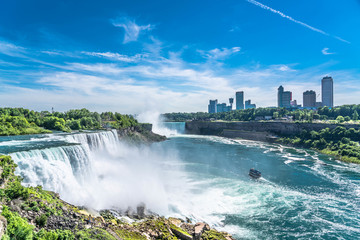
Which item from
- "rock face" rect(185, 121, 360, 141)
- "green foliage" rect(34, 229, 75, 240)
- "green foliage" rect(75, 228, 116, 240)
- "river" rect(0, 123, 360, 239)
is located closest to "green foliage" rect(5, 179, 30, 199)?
"green foliage" rect(34, 229, 75, 240)

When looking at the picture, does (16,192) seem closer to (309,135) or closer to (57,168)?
(57,168)

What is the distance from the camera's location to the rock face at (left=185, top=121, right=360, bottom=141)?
80769 mm

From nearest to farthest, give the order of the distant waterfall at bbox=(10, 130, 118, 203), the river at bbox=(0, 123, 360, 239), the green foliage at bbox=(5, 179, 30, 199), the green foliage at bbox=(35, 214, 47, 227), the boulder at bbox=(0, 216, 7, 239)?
the boulder at bbox=(0, 216, 7, 239)
the green foliage at bbox=(35, 214, 47, 227)
the green foliage at bbox=(5, 179, 30, 199)
the distant waterfall at bbox=(10, 130, 118, 203)
the river at bbox=(0, 123, 360, 239)

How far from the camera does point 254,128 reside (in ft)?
342

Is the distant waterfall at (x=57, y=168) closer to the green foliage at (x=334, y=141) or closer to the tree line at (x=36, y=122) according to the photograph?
the tree line at (x=36, y=122)

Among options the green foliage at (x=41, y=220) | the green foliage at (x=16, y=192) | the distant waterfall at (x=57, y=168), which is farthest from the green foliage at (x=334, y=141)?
the green foliage at (x=16, y=192)

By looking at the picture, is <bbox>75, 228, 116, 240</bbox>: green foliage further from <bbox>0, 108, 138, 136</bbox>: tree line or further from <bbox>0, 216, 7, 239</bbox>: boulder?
<bbox>0, 108, 138, 136</bbox>: tree line

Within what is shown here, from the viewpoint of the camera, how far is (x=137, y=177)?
30859 mm

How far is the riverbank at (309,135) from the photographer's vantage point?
56081 millimetres

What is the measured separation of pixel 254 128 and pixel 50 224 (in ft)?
338

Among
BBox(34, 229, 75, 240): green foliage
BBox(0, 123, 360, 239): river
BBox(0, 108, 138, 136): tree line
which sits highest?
BBox(0, 108, 138, 136): tree line

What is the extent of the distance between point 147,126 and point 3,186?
294 feet

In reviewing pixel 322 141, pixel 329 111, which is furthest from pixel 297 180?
pixel 329 111

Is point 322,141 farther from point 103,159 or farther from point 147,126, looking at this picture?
point 147,126
